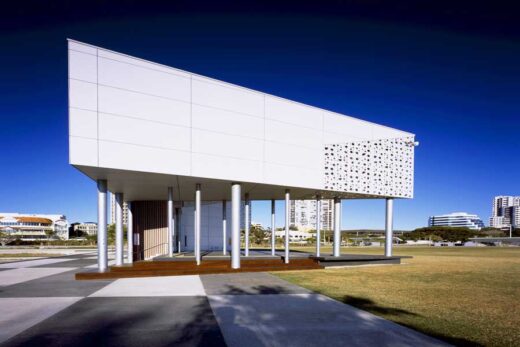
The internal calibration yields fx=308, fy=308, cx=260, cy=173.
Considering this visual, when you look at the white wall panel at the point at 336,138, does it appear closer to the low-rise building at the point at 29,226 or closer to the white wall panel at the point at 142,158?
the white wall panel at the point at 142,158

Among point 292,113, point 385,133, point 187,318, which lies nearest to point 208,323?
point 187,318

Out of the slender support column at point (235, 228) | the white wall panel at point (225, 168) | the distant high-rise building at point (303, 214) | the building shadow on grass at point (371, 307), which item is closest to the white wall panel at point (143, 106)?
the white wall panel at point (225, 168)

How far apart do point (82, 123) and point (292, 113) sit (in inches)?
360

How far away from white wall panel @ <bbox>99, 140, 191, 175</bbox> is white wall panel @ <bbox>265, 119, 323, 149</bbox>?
4.22 metres

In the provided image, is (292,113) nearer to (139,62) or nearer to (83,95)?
(139,62)

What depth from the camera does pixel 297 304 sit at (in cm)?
771

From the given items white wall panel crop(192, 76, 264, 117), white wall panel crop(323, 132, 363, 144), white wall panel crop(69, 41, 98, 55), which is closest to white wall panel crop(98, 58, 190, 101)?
white wall panel crop(69, 41, 98, 55)

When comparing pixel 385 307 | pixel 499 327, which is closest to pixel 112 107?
pixel 385 307

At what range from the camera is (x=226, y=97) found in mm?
13734

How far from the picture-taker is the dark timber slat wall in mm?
20237

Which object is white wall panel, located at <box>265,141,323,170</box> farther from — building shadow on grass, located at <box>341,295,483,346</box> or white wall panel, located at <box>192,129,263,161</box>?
building shadow on grass, located at <box>341,295,483,346</box>

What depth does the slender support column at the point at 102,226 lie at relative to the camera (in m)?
12.4

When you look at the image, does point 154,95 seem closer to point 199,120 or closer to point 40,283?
point 199,120

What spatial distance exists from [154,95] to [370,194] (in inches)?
512
